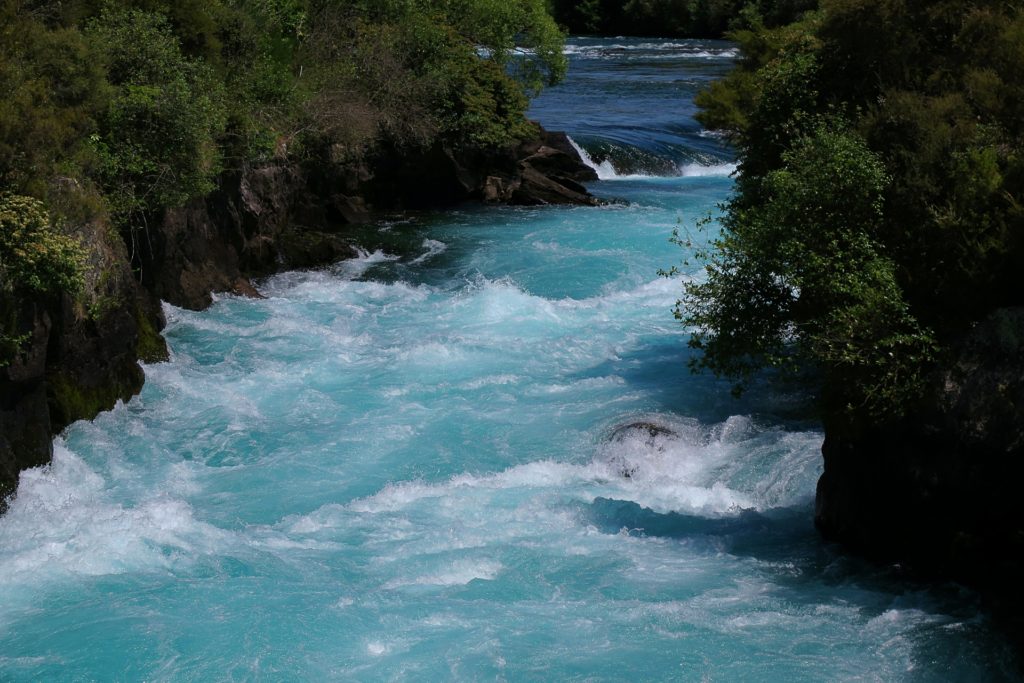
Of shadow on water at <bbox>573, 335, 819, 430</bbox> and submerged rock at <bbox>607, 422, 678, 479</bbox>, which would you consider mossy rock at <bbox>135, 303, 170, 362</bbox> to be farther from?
submerged rock at <bbox>607, 422, 678, 479</bbox>

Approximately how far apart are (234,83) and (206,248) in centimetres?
386

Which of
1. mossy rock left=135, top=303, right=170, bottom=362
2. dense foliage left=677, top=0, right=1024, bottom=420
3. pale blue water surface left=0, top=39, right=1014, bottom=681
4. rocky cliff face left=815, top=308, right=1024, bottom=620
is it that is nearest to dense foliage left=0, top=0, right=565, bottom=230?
mossy rock left=135, top=303, right=170, bottom=362

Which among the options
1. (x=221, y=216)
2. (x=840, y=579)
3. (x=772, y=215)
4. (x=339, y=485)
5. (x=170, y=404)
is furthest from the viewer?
(x=221, y=216)

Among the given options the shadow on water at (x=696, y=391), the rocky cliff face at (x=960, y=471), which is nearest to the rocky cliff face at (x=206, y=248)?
the shadow on water at (x=696, y=391)

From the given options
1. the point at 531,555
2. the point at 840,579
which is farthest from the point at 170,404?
the point at 840,579

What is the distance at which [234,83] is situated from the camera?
23.3 m

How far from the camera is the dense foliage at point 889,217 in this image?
429 inches

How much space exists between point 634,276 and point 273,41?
9.66 meters

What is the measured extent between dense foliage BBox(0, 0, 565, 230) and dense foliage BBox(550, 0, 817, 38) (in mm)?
37471

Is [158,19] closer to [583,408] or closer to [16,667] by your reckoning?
[583,408]

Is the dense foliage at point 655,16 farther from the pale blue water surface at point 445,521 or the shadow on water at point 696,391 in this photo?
the pale blue water surface at point 445,521

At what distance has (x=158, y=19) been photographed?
19.8 m

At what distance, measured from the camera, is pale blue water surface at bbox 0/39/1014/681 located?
33.0 feet

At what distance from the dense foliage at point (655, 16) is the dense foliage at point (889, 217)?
5362cm
